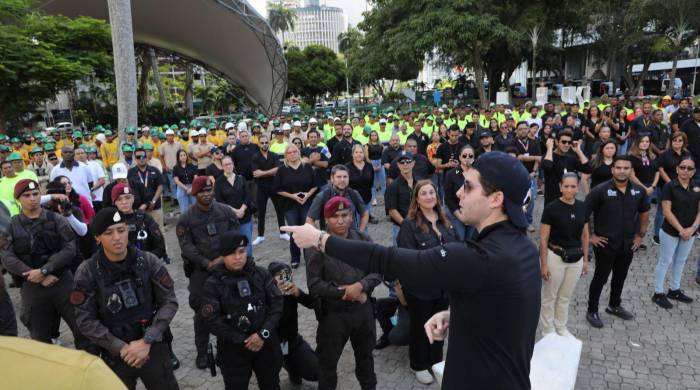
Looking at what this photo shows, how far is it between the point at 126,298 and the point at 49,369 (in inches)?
93.3

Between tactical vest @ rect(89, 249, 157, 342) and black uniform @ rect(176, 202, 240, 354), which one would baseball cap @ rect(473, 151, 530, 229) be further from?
black uniform @ rect(176, 202, 240, 354)

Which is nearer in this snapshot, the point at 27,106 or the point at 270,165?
the point at 270,165

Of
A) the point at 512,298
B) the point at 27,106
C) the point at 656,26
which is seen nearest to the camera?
the point at 512,298

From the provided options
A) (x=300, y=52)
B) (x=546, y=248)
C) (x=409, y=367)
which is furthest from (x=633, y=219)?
(x=300, y=52)

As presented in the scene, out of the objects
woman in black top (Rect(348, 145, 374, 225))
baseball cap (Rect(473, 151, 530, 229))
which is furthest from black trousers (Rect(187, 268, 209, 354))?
woman in black top (Rect(348, 145, 374, 225))

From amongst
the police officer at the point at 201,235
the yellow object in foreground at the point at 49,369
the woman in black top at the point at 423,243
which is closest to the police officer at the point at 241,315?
the police officer at the point at 201,235

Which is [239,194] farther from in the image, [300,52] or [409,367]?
[300,52]

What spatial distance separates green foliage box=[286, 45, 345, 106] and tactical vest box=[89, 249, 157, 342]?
50.2 m

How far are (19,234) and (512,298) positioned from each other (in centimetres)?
460

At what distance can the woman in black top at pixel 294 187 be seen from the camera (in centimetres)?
742

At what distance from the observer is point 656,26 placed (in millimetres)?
37219

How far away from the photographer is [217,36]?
3016 centimetres

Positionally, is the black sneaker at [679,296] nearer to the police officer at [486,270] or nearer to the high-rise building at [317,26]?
the police officer at [486,270]

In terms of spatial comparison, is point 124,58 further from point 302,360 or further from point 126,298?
point 302,360
